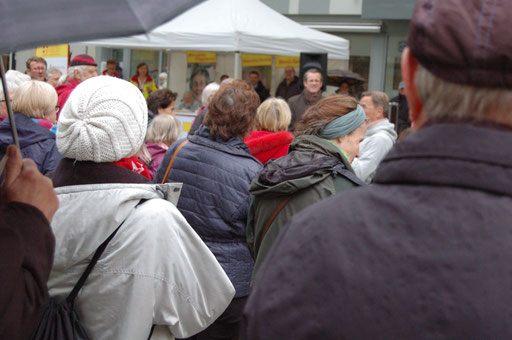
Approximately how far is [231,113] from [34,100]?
1894mm

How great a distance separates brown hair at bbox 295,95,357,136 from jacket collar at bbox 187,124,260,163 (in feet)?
1.28

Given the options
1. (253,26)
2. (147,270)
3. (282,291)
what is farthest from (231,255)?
(253,26)

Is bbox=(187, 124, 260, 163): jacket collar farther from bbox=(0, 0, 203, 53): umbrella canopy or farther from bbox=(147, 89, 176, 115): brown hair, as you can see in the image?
bbox=(147, 89, 176, 115): brown hair

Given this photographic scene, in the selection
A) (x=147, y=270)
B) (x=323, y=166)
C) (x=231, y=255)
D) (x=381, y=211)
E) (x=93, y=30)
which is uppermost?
(x=93, y=30)

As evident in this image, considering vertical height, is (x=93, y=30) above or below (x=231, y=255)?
above

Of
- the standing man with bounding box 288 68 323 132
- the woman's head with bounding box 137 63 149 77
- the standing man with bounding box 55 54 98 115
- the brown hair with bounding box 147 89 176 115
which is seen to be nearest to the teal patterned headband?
the brown hair with bounding box 147 89 176 115

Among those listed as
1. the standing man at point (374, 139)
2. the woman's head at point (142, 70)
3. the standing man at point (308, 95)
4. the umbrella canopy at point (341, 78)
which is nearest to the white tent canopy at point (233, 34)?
the standing man at point (308, 95)

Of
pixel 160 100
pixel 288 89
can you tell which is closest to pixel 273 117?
pixel 160 100

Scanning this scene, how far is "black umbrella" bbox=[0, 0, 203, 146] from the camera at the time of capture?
1816 mm

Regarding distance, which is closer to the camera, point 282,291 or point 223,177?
point 282,291

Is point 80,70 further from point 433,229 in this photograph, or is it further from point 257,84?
point 433,229

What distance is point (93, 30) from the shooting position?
195cm

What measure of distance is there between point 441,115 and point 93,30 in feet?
3.92

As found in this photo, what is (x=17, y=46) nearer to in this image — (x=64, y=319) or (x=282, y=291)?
(x=64, y=319)
